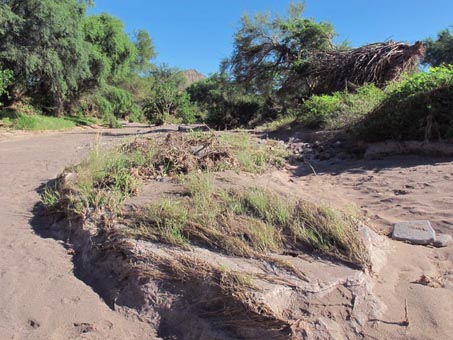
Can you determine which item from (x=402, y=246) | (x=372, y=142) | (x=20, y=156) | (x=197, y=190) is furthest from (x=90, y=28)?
(x=402, y=246)

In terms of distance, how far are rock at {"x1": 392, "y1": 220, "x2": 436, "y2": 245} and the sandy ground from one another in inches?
3.9

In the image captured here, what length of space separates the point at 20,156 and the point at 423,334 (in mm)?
8494

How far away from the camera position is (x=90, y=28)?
22781mm

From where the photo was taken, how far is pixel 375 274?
113 inches

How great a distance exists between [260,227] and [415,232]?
1510 mm

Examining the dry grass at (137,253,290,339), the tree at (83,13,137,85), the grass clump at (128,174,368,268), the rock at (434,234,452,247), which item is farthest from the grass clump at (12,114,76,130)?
the rock at (434,234,452,247)

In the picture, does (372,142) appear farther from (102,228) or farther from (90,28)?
(90,28)

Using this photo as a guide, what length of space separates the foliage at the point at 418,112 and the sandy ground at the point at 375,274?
797 millimetres

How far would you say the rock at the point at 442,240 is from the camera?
3348 millimetres

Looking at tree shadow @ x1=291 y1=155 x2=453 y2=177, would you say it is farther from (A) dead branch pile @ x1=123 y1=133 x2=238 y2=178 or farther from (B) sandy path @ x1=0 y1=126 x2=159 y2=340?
(B) sandy path @ x1=0 y1=126 x2=159 y2=340

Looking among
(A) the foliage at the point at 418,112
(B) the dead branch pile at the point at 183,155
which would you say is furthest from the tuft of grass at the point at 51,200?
(A) the foliage at the point at 418,112

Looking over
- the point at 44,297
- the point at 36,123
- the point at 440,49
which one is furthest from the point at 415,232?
the point at 440,49

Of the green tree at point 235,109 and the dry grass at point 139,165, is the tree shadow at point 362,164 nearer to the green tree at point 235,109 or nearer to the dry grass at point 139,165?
the dry grass at point 139,165

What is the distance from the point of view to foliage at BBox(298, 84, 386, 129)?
331 inches
